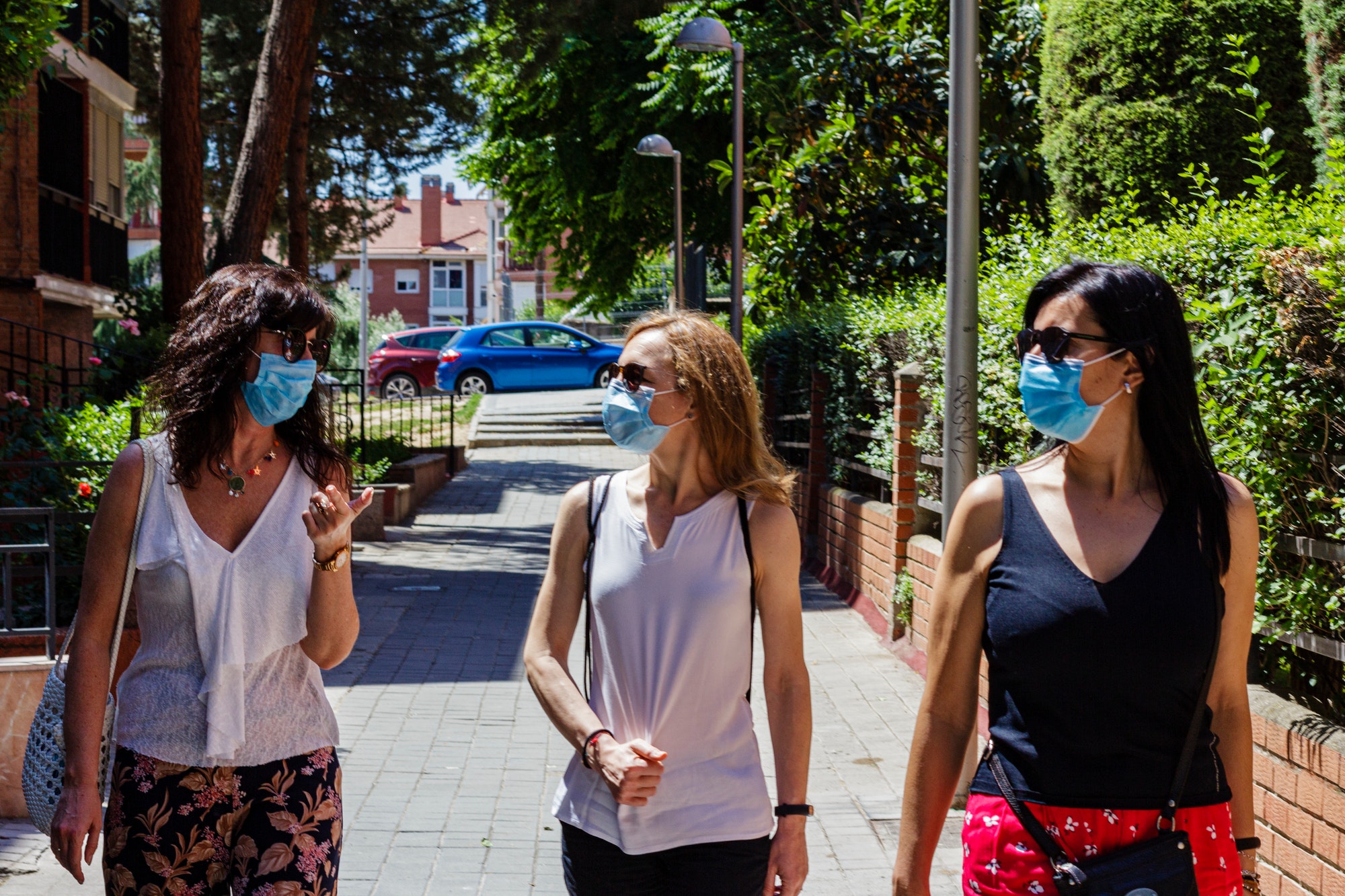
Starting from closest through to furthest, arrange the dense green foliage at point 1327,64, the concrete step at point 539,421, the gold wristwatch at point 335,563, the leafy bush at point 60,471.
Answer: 1. the gold wristwatch at point 335,563
2. the dense green foliage at point 1327,64
3. the leafy bush at point 60,471
4. the concrete step at point 539,421

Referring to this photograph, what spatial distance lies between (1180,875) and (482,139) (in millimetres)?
25331

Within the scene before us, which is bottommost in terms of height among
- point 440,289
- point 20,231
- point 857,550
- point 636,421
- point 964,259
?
point 857,550

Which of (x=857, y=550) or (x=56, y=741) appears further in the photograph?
(x=857, y=550)

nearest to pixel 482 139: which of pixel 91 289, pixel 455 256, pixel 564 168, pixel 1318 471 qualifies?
pixel 564 168

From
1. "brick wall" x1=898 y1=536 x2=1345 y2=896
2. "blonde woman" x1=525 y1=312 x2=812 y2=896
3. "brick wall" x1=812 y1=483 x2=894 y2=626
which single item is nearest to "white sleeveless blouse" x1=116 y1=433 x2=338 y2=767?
"blonde woman" x1=525 y1=312 x2=812 y2=896

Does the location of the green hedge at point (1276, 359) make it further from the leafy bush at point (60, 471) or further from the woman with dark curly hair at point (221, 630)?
the leafy bush at point (60, 471)

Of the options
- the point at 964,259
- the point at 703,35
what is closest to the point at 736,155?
the point at 703,35

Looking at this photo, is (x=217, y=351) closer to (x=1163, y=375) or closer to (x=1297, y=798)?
(x=1163, y=375)

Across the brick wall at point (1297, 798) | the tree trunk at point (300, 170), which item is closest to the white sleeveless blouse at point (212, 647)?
the brick wall at point (1297, 798)

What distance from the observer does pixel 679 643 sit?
8.97 feet

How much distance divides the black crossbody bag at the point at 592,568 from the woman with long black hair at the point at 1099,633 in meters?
0.38

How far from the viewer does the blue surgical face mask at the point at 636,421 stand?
9.64 feet

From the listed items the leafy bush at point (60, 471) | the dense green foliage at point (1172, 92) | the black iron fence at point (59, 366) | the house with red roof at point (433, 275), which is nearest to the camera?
the leafy bush at point (60, 471)

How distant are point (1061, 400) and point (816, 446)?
34.0 feet
